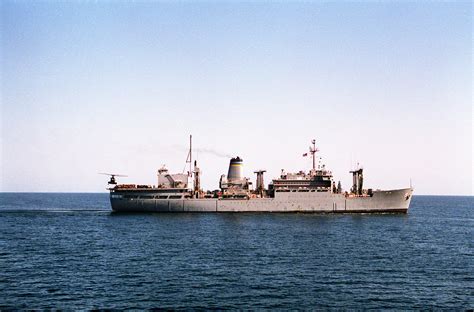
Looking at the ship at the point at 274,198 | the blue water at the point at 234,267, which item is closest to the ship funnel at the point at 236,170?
the ship at the point at 274,198

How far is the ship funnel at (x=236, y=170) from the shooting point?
79.0 m

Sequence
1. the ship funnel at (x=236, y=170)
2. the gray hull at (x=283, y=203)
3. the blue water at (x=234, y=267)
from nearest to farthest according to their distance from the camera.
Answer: the blue water at (x=234, y=267)
the gray hull at (x=283, y=203)
the ship funnel at (x=236, y=170)

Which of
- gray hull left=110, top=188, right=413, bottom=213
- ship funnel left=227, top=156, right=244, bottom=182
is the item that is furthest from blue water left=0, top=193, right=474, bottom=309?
ship funnel left=227, top=156, right=244, bottom=182

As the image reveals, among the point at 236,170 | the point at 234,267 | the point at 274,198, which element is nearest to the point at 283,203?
the point at 274,198

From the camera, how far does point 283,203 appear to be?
7294 cm

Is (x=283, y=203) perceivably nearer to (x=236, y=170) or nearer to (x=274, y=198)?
(x=274, y=198)

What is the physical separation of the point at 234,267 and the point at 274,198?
42191 mm

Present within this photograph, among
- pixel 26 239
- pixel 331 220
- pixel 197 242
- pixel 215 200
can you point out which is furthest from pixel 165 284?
pixel 215 200

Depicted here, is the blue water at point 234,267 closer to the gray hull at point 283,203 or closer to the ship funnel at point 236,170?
the gray hull at point 283,203

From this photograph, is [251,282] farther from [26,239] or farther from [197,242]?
[26,239]

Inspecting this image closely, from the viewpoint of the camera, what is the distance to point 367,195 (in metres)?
74.3

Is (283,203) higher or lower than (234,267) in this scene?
higher

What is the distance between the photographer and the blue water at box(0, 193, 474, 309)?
78.1 ft

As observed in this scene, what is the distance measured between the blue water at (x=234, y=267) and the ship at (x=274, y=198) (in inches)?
670
